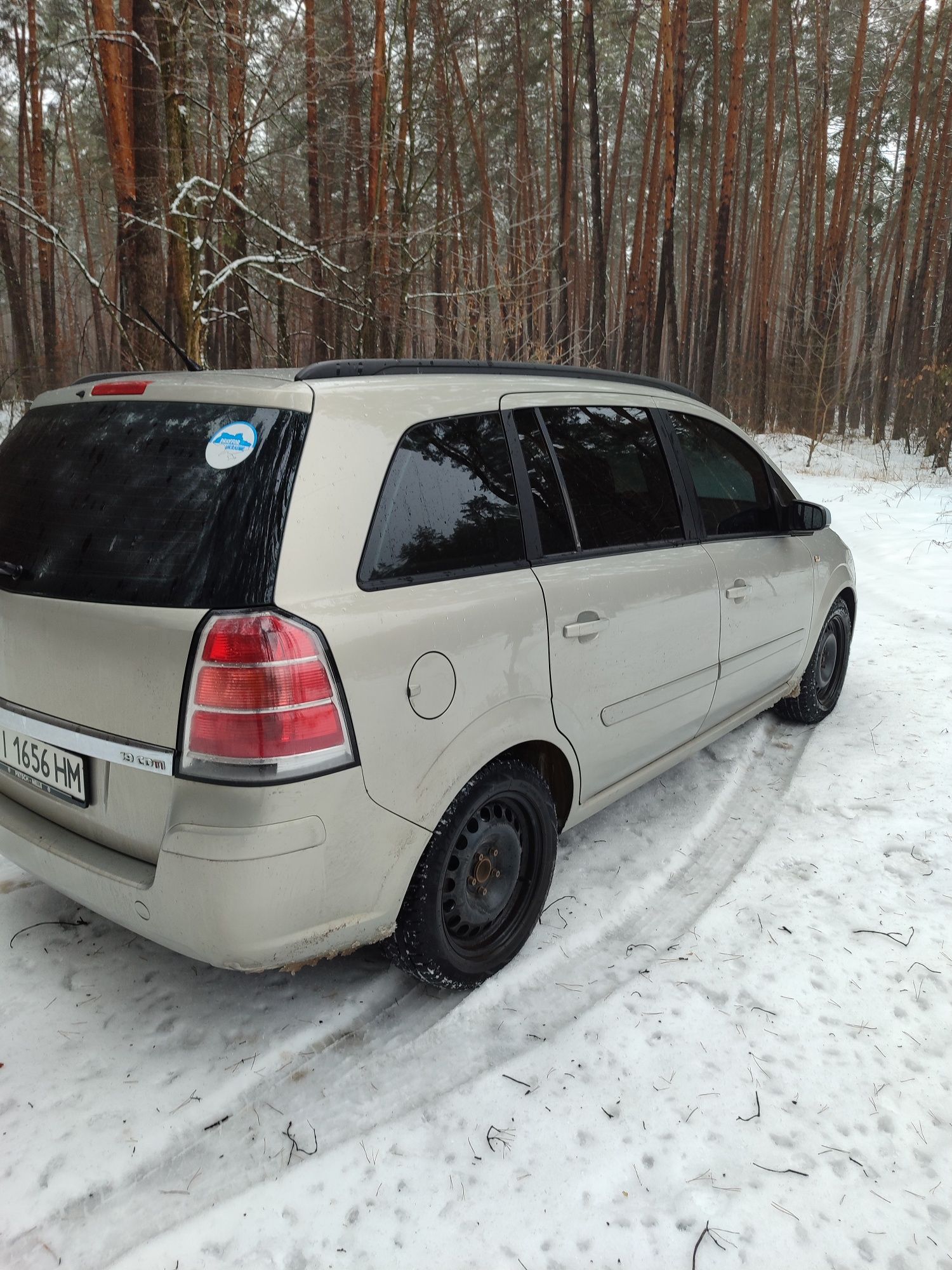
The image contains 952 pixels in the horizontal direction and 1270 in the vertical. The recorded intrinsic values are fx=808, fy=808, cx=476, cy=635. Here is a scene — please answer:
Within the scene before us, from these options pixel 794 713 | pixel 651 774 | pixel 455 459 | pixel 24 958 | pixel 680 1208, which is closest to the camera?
pixel 680 1208

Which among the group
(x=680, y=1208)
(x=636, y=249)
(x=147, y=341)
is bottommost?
(x=680, y=1208)

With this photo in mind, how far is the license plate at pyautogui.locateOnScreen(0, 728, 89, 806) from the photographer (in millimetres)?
2080

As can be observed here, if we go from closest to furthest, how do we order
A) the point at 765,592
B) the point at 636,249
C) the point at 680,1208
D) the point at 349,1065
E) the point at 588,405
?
the point at 680,1208 → the point at 349,1065 → the point at 588,405 → the point at 765,592 → the point at 636,249

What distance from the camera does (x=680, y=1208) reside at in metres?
1.81

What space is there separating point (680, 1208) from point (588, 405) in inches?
95.9

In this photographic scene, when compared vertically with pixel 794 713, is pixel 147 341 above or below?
above

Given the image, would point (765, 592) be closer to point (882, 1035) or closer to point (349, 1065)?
point (882, 1035)

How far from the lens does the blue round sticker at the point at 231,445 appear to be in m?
1.94

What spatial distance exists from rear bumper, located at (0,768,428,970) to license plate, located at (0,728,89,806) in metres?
0.13

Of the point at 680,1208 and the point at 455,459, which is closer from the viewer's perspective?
the point at 680,1208

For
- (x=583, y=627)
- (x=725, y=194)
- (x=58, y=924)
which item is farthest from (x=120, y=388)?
(x=725, y=194)

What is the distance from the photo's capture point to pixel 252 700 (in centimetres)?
181

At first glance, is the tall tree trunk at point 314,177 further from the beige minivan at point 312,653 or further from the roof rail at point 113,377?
the beige minivan at point 312,653

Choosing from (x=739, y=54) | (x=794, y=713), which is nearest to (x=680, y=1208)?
(x=794, y=713)
